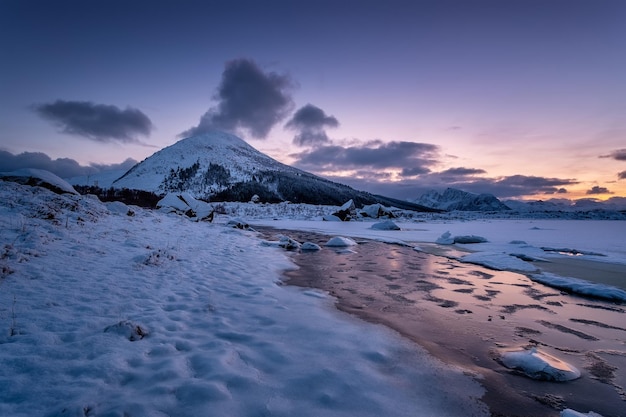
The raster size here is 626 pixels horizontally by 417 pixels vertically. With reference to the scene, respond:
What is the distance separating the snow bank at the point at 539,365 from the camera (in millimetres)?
3377

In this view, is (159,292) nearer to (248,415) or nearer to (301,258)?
(248,415)

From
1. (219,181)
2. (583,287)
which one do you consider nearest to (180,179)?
(219,181)

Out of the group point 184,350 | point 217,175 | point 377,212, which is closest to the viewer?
point 184,350

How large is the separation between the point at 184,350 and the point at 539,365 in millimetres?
4076

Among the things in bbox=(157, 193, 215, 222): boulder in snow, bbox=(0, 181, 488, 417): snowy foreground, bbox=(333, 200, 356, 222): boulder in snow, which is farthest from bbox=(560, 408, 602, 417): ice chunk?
bbox=(333, 200, 356, 222): boulder in snow

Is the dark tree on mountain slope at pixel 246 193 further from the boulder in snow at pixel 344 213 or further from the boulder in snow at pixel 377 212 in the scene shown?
the boulder in snow at pixel 344 213

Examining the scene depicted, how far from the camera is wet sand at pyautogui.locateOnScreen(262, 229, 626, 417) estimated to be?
3076 mm

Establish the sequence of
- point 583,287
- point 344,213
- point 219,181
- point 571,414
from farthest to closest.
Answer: point 219,181 → point 344,213 → point 583,287 → point 571,414

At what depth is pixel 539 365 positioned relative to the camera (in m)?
3.48

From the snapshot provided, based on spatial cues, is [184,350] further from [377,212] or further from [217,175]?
[217,175]

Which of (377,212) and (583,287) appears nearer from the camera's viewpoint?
(583,287)

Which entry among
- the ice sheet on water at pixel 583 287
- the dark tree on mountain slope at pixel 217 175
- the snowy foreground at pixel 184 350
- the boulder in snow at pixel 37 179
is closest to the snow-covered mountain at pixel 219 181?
the dark tree on mountain slope at pixel 217 175

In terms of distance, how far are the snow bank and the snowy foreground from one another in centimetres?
80

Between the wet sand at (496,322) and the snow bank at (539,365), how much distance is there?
0.09m
